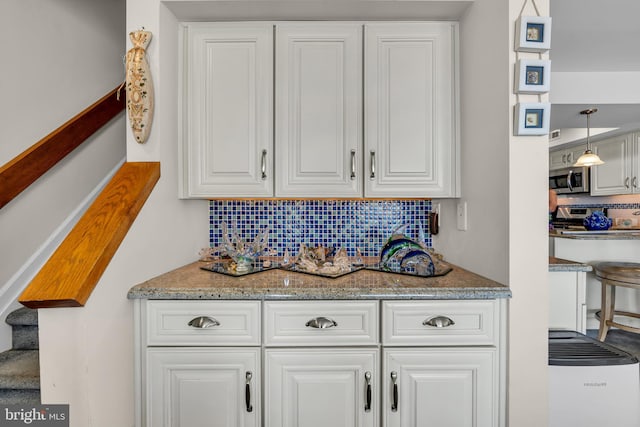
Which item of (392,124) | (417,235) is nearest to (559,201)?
(417,235)

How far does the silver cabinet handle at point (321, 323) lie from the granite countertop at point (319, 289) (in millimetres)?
91

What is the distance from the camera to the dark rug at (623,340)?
9.80 feet

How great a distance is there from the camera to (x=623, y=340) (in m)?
3.17

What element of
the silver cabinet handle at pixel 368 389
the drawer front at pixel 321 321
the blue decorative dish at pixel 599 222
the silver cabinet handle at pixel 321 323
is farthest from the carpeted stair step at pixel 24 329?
the blue decorative dish at pixel 599 222

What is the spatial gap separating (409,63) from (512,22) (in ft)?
1.61

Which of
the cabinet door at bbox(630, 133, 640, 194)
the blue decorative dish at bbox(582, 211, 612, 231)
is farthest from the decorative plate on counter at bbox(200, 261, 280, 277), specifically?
the cabinet door at bbox(630, 133, 640, 194)

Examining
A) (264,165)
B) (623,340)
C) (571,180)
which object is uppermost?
(571,180)

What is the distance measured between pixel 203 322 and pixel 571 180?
6168mm

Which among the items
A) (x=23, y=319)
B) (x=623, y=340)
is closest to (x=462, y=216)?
(x=23, y=319)

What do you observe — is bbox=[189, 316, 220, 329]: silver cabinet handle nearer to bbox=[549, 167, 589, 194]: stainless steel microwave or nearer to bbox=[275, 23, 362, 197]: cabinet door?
bbox=[275, 23, 362, 197]: cabinet door

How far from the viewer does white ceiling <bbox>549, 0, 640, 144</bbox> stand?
2.02 meters

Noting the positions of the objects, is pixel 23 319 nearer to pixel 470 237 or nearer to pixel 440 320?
pixel 440 320

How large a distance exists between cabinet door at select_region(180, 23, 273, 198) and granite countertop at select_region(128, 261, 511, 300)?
0.52m

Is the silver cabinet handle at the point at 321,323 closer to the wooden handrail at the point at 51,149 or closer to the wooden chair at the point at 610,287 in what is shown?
the wooden handrail at the point at 51,149
